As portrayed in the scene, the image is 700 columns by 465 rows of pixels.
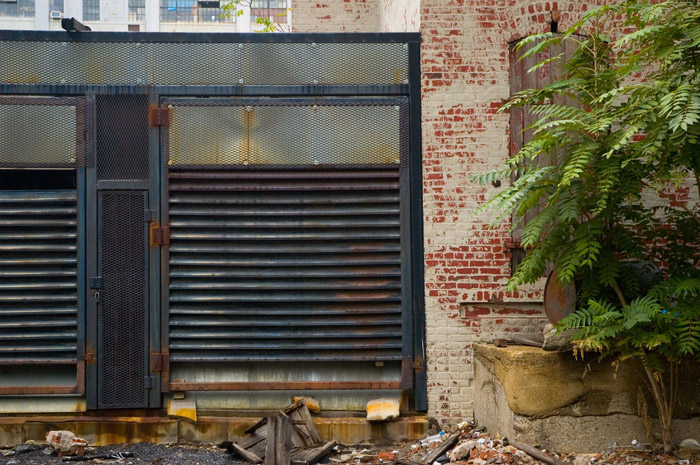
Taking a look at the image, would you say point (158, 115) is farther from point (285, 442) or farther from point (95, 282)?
point (285, 442)

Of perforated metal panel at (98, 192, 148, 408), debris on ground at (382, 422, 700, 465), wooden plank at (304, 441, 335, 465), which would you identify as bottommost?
wooden plank at (304, 441, 335, 465)

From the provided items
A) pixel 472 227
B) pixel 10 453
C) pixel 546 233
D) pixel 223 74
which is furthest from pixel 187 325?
pixel 546 233

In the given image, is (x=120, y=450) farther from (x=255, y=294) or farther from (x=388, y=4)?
(x=388, y=4)

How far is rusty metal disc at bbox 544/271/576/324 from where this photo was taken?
22.0ft

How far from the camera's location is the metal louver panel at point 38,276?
24.1 ft

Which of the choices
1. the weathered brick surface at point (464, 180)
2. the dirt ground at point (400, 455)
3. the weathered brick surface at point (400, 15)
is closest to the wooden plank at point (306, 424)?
the dirt ground at point (400, 455)

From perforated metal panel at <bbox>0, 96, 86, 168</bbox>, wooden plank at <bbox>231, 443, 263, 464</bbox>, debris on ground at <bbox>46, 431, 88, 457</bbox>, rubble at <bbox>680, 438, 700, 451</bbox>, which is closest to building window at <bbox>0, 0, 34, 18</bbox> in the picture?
perforated metal panel at <bbox>0, 96, 86, 168</bbox>

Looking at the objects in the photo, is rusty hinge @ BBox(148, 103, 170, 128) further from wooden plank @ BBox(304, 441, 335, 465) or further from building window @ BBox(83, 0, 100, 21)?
building window @ BBox(83, 0, 100, 21)

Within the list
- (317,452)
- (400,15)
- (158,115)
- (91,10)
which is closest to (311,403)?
(317,452)

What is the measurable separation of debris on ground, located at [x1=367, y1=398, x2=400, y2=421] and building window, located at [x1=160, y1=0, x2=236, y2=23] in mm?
33694

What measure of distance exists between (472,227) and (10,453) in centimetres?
497

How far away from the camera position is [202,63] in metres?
7.54

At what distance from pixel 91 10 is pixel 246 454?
127 ft

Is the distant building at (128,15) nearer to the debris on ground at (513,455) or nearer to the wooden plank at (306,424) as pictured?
the wooden plank at (306,424)
